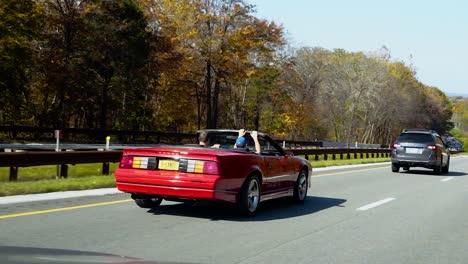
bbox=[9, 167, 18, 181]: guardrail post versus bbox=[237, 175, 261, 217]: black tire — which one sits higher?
bbox=[237, 175, 261, 217]: black tire

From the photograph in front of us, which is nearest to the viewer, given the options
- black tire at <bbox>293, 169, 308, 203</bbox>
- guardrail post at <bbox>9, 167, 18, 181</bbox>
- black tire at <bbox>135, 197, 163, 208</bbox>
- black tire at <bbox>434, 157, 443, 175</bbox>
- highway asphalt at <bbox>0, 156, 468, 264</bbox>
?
highway asphalt at <bbox>0, 156, 468, 264</bbox>

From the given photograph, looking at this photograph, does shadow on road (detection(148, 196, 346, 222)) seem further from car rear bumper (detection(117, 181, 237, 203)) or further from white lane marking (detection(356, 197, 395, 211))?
car rear bumper (detection(117, 181, 237, 203))

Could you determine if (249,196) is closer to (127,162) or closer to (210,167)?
(210,167)

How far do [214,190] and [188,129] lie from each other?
56.3 m

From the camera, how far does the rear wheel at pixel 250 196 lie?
8.61 meters

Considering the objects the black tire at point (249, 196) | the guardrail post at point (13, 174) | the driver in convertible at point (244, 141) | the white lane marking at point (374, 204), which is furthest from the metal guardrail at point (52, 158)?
the white lane marking at point (374, 204)

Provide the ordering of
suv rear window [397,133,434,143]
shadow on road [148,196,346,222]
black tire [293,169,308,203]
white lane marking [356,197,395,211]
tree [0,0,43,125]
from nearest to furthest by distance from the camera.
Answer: shadow on road [148,196,346,222] → white lane marking [356,197,395,211] → black tire [293,169,308,203] → suv rear window [397,133,434,143] → tree [0,0,43,125]

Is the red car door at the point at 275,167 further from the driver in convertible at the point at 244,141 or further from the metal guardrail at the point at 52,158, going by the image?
the metal guardrail at the point at 52,158

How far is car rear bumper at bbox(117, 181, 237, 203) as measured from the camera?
26.5 ft

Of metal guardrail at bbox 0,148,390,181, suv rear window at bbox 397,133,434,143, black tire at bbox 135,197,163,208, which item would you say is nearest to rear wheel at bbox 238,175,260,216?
black tire at bbox 135,197,163,208

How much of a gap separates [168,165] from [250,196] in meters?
1.40

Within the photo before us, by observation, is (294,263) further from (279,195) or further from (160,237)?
(279,195)

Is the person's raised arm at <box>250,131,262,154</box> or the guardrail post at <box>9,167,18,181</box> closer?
the person's raised arm at <box>250,131,262,154</box>

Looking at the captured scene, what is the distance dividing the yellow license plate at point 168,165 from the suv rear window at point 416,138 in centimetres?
1693
